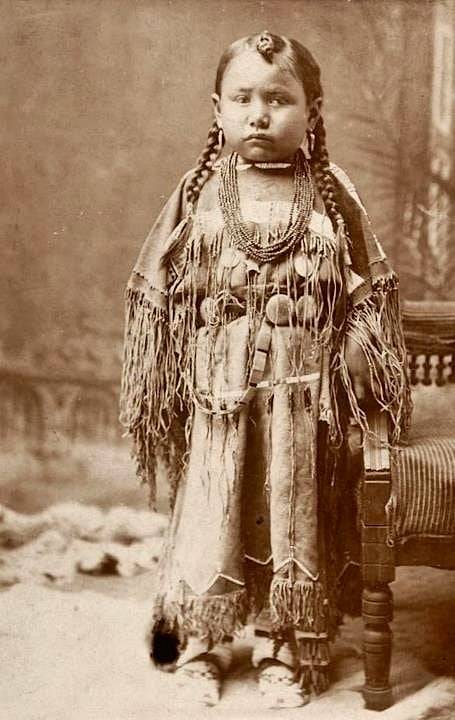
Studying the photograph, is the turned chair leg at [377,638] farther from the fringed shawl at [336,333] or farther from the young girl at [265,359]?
the fringed shawl at [336,333]

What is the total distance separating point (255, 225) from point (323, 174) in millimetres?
137

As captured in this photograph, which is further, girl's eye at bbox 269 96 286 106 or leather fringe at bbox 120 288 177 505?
leather fringe at bbox 120 288 177 505

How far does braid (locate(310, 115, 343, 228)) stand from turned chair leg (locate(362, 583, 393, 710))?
56cm

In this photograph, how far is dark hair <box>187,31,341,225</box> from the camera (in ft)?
4.34

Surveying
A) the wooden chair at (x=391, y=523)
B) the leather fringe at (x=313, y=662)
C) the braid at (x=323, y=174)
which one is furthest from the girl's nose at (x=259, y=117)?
the leather fringe at (x=313, y=662)

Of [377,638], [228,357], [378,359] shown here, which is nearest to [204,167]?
[228,357]

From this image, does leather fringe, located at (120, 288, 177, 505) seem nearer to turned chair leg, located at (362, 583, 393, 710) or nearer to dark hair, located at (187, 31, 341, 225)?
dark hair, located at (187, 31, 341, 225)

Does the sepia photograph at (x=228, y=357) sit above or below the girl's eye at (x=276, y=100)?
below

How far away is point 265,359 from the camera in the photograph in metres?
1.39

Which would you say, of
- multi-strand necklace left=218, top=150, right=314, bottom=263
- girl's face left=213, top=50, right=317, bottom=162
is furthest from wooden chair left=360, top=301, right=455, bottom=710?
girl's face left=213, top=50, right=317, bottom=162

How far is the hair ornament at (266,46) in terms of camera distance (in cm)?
131

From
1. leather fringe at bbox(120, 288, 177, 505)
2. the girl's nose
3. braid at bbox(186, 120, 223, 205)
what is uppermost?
the girl's nose

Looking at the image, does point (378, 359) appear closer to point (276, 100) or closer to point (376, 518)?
point (376, 518)

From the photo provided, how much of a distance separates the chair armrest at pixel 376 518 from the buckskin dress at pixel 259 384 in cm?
7
